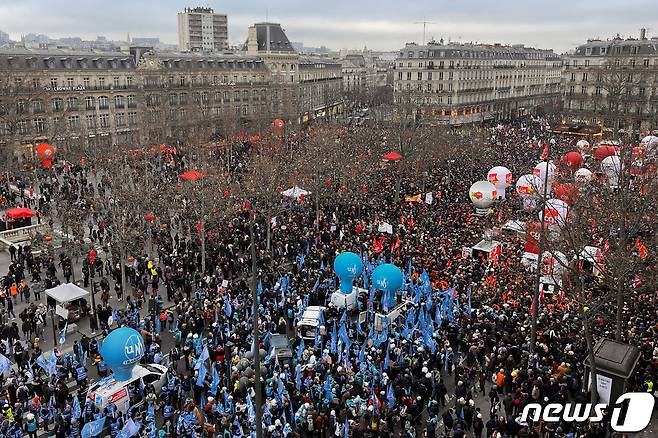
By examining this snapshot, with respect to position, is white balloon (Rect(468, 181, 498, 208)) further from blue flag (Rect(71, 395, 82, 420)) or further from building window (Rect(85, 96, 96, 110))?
building window (Rect(85, 96, 96, 110))

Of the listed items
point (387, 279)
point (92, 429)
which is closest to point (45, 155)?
point (387, 279)

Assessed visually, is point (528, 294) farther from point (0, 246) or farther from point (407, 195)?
point (0, 246)

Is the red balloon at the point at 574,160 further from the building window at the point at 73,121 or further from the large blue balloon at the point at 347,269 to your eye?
the building window at the point at 73,121

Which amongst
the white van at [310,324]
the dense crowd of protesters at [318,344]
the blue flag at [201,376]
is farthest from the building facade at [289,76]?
the blue flag at [201,376]

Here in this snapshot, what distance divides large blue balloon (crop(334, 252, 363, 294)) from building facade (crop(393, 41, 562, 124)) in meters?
52.9

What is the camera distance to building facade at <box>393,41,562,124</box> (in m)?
87.9

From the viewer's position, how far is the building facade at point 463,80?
87.9m

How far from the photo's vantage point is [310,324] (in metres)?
22.3

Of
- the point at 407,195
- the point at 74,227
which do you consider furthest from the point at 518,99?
the point at 74,227

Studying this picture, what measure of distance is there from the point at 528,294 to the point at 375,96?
11112cm

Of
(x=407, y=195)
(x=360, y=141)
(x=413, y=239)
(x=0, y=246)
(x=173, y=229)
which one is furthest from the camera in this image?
(x=360, y=141)

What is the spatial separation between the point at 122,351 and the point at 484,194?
27.2 m

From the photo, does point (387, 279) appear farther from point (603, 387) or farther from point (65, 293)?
point (65, 293)

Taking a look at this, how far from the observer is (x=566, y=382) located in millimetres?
17906
